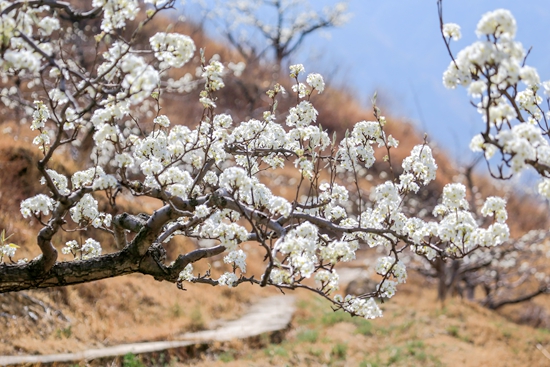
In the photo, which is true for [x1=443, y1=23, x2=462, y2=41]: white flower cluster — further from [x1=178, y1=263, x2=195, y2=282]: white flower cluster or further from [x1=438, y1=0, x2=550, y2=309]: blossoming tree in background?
[x1=178, y1=263, x2=195, y2=282]: white flower cluster

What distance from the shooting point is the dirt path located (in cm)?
640

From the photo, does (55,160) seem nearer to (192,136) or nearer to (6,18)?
(192,136)

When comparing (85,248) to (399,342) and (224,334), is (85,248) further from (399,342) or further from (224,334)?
(399,342)

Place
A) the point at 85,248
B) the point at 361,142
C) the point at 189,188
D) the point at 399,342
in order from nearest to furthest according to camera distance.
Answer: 1. the point at 189,188
2. the point at 361,142
3. the point at 85,248
4. the point at 399,342

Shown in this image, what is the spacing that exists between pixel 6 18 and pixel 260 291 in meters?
11.2

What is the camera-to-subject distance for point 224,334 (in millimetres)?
9102

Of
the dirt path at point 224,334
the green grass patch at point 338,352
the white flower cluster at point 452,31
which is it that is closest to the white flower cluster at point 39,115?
the white flower cluster at point 452,31

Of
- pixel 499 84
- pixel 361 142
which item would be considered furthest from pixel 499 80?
pixel 361 142

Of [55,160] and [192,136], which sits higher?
[55,160]

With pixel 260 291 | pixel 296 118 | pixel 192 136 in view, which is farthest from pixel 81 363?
pixel 260 291

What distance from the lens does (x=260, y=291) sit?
13250 millimetres

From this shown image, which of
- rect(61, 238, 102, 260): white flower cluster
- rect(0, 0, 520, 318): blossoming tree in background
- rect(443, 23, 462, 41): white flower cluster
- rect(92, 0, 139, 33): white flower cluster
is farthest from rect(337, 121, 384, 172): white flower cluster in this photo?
rect(61, 238, 102, 260): white flower cluster

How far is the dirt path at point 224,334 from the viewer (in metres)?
6.40

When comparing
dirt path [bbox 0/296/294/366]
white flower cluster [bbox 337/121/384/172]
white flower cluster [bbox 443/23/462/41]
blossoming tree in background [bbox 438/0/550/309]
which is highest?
white flower cluster [bbox 443/23/462/41]
